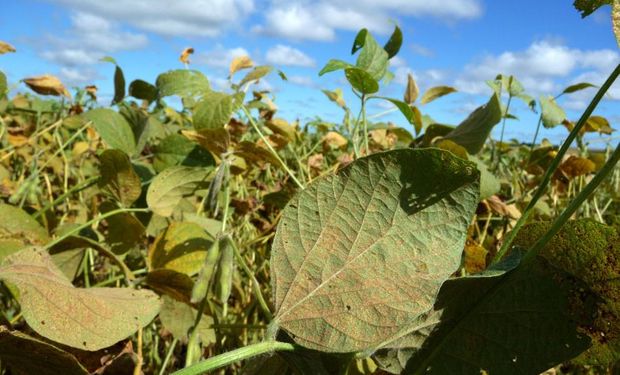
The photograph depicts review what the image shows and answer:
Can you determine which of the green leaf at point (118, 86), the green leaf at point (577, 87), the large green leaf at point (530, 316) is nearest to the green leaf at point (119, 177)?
the green leaf at point (118, 86)

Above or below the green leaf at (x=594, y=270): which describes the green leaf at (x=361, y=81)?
above

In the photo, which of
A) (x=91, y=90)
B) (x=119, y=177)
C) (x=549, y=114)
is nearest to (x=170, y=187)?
(x=119, y=177)

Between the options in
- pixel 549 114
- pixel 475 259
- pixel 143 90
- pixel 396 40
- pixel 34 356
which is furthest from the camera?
pixel 143 90

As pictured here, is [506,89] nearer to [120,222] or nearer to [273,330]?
[120,222]

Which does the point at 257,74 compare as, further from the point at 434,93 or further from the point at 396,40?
the point at 434,93

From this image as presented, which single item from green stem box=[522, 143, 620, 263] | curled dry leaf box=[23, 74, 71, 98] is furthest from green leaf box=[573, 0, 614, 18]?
curled dry leaf box=[23, 74, 71, 98]

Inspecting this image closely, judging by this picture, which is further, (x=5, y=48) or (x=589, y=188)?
(x=5, y=48)

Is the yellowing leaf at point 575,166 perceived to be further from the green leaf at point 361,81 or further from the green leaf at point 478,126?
the green leaf at point 361,81
